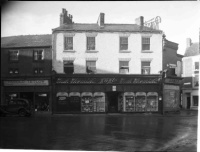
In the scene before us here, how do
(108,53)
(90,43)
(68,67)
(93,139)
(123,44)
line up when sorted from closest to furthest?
(93,139), (108,53), (123,44), (90,43), (68,67)

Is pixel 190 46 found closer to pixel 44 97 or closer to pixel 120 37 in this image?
pixel 120 37

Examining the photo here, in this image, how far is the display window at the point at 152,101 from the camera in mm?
16312

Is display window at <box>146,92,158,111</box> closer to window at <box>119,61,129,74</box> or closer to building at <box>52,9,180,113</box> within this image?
building at <box>52,9,180,113</box>

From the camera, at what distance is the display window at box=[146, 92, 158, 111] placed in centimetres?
1631

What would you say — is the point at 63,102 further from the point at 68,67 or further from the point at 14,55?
the point at 14,55

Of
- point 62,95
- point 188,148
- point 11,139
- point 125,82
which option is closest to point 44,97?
point 62,95

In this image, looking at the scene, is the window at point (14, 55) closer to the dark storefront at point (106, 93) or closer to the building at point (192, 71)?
the dark storefront at point (106, 93)

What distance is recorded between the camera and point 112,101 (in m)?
16.6

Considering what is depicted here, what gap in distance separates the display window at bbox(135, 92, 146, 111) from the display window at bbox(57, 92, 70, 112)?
4.31 m

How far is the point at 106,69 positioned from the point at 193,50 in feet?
26.2

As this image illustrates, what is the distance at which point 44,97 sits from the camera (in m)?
16.4

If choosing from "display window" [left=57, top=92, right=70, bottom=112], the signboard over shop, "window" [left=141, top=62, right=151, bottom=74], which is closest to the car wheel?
"display window" [left=57, top=92, right=70, bottom=112]

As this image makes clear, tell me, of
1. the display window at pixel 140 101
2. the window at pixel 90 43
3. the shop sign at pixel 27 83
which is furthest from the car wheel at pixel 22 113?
the display window at pixel 140 101

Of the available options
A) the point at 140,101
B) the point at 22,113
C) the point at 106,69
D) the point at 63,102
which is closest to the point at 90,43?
the point at 106,69
